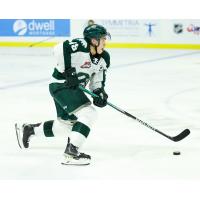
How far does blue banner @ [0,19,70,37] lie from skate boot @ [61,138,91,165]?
9.02 m

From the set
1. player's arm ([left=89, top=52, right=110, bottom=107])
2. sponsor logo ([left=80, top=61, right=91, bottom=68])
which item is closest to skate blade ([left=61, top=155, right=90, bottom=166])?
player's arm ([left=89, top=52, right=110, bottom=107])

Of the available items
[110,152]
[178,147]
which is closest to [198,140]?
[178,147]

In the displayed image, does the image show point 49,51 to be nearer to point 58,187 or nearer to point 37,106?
point 37,106

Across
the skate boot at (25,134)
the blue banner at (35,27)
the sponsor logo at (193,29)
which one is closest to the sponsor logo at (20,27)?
the blue banner at (35,27)

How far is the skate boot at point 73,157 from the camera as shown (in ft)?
12.9

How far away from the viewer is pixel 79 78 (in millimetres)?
3994

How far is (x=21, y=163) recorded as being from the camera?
4008 mm

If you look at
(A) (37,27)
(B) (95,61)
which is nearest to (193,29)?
(A) (37,27)

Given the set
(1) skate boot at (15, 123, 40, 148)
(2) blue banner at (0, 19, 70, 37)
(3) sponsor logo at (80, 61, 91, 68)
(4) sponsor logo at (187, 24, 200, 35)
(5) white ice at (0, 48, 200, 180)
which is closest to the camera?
(5) white ice at (0, 48, 200, 180)

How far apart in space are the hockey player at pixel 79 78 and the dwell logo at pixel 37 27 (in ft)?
29.2

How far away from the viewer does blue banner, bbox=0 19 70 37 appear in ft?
42.0

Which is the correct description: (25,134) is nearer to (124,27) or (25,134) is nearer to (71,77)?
(71,77)

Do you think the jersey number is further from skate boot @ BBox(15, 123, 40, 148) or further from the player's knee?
skate boot @ BBox(15, 123, 40, 148)

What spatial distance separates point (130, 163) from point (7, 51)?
8.49 m
